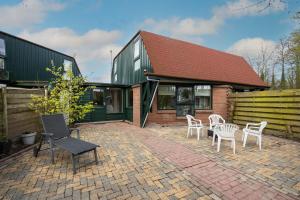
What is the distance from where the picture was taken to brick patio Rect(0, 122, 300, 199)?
105 inches

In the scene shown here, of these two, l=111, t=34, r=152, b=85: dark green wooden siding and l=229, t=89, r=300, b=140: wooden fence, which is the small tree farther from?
l=229, t=89, r=300, b=140: wooden fence

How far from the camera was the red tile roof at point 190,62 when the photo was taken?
30.5 feet

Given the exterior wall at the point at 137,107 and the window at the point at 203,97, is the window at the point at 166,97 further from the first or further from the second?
the window at the point at 203,97

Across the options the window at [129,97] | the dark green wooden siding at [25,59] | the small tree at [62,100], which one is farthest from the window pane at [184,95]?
the dark green wooden siding at [25,59]

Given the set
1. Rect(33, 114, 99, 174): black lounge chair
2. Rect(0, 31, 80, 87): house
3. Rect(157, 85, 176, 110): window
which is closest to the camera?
Rect(33, 114, 99, 174): black lounge chair

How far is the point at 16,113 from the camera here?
204 inches

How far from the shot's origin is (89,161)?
4004 millimetres

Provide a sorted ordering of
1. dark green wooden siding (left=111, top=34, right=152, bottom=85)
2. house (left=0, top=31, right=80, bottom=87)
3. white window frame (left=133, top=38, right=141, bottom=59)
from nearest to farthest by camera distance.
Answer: dark green wooden siding (left=111, top=34, right=152, bottom=85) → house (left=0, top=31, right=80, bottom=87) → white window frame (left=133, top=38, right=141, bottom=59)

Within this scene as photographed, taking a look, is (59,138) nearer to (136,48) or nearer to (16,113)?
(16,113)

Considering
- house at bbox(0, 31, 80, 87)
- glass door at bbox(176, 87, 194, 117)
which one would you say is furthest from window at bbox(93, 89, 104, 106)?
glass door at bbox(176, 87, 194, 117)

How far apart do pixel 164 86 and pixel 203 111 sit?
2.89 metres

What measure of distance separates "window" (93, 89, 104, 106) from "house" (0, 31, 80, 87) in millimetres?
2328

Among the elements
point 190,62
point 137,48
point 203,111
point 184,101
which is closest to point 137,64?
point 137,48

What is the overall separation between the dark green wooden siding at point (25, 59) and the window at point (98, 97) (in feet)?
14.6
